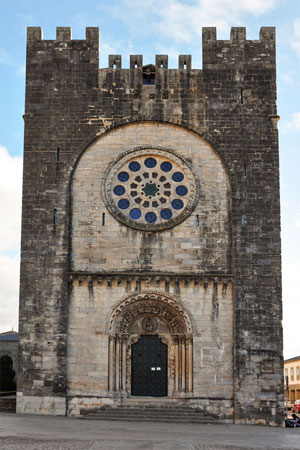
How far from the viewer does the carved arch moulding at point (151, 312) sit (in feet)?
77.2

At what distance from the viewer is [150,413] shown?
22484mm

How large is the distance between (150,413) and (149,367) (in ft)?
6.09

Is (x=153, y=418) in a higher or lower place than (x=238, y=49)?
lower

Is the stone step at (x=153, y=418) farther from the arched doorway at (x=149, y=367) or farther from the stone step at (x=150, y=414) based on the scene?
the arched doorway at (x=149, y=367)

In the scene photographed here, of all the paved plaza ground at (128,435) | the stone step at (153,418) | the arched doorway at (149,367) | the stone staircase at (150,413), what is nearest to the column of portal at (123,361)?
the arched doorway at (149,367)

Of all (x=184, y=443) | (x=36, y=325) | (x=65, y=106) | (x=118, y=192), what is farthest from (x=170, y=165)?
(x=184, y=443)

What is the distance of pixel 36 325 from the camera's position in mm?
23469

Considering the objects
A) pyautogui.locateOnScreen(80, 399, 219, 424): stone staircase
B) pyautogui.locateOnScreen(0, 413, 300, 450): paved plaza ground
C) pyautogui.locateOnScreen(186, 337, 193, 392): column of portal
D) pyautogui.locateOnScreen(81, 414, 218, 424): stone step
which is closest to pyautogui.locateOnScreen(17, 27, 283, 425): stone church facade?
pyautogui.locateOnScreen(186, 337, 193, 392): column of portal

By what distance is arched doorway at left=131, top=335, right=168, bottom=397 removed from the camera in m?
23.7

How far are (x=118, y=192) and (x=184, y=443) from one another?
11.5m

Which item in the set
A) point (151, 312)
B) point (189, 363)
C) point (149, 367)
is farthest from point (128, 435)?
point (151, 312)

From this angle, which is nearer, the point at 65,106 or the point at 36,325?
the point at 36,325

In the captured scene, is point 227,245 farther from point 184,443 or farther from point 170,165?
point 184,443

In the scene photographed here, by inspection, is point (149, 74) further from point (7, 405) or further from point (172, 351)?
point (7, 405)
